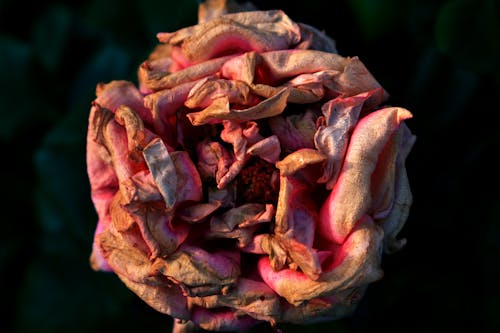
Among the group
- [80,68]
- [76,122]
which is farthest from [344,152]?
[80,68]

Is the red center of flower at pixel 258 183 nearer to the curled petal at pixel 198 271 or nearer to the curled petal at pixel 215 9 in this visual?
the curled petal at pixel 198 271

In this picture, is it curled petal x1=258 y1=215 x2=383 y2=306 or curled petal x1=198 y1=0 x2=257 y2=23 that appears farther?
curled petal x1=198 y1=0 x2=257 y2=23

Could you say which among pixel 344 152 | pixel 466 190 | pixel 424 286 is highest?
pixel 344 152

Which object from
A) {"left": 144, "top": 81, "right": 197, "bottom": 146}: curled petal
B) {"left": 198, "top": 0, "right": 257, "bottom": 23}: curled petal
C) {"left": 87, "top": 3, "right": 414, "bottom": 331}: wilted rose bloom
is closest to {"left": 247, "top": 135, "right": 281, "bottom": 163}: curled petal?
{"left": 87, "top": 3, "right": 414, "bottom": 331}: wilted rose bloom

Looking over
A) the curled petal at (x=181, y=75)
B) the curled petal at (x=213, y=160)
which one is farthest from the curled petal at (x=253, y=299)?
the curled petal at (x=181, y=75)

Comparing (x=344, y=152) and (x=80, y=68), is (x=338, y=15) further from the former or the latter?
(x=80, y=68)

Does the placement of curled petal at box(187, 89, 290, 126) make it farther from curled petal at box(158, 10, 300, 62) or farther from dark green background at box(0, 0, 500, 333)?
dark green background at box(0, 0, 500, 333)

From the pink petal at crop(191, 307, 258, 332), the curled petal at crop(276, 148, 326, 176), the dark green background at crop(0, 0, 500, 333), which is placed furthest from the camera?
the dark green background at crop(0, 0, 500, 333)
